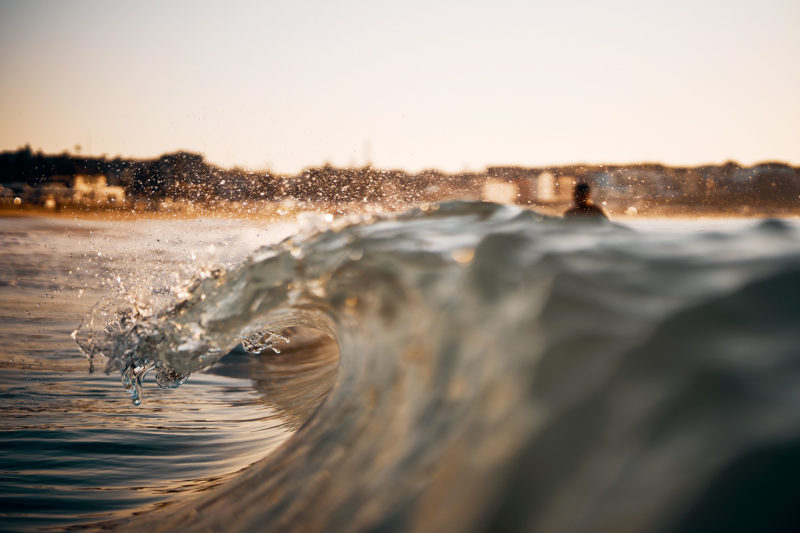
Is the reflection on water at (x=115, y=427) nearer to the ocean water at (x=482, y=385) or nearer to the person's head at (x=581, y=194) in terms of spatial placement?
the ocean water at (x=482, y=385)

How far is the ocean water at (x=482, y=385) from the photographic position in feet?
2.71

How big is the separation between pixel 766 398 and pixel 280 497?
988 mm

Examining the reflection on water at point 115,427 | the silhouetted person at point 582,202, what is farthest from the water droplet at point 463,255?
the silhouetted person at point 582,202

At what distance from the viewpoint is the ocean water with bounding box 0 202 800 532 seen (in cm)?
83

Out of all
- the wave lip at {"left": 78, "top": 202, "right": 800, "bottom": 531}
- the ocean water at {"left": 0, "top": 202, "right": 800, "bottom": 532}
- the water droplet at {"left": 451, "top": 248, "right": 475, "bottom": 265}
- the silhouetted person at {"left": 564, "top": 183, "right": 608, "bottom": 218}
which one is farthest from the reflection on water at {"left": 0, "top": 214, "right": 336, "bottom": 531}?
the silhouetted person at {"left": 564, "top": 183, "right": 608, "bottom": 218}

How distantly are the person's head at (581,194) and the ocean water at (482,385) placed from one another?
4.62 metres

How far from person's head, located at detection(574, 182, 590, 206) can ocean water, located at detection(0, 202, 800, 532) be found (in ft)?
15.1

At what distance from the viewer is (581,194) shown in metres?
6.25

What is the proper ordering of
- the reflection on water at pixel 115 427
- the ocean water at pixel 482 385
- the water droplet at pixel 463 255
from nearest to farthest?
the ocean water at pixel 482 385 → the water droplet at pixel 463 255 → the reflection on water at pixel 115 427

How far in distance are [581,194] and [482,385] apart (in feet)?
18.2

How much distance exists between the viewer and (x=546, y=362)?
102cm

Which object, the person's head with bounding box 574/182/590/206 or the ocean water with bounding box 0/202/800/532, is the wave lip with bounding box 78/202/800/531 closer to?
the ocean water with bounding box 0/202/800/532

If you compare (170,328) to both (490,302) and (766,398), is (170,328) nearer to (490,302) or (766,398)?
(490,302)

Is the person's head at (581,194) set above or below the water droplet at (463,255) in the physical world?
above
